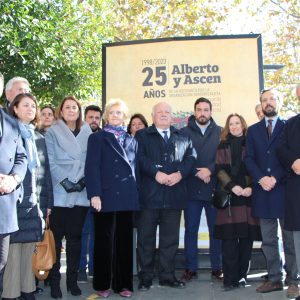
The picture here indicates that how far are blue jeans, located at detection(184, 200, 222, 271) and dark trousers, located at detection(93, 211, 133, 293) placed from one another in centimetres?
94

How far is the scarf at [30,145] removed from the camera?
165 inches

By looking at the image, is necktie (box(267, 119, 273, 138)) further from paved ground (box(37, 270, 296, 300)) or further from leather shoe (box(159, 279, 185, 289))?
leather shoe (box(159, 279, 185, 289))

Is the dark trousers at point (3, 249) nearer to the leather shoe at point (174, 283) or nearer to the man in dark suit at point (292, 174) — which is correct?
the leather shoe at point (174, 283)

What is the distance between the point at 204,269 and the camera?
598 cm

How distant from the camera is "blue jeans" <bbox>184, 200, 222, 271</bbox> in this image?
18.1ft

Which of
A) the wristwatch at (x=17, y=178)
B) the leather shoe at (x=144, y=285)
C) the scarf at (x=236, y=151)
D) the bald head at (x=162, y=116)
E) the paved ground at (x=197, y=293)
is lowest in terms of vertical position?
the paved ground at (x=197, y=293)

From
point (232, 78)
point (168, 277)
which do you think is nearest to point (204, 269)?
point (168, 277)

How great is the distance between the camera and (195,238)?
219 inches

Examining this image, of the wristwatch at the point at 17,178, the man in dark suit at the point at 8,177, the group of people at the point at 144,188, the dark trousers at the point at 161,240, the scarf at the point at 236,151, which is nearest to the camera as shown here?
the man in dark suit at the point at 8,177

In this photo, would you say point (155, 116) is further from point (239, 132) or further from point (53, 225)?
point (53, 225)

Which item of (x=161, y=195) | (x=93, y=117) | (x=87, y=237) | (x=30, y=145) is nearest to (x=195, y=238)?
(x=161, y=195)

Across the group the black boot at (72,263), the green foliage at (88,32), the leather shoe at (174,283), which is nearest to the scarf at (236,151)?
the leather shoe at (174,283)

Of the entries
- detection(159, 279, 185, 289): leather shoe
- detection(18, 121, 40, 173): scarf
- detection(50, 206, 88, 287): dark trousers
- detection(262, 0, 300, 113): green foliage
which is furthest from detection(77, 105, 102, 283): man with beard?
detection(262, 0, 300, 113): green foliage

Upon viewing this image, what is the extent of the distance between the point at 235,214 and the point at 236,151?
726 mm
